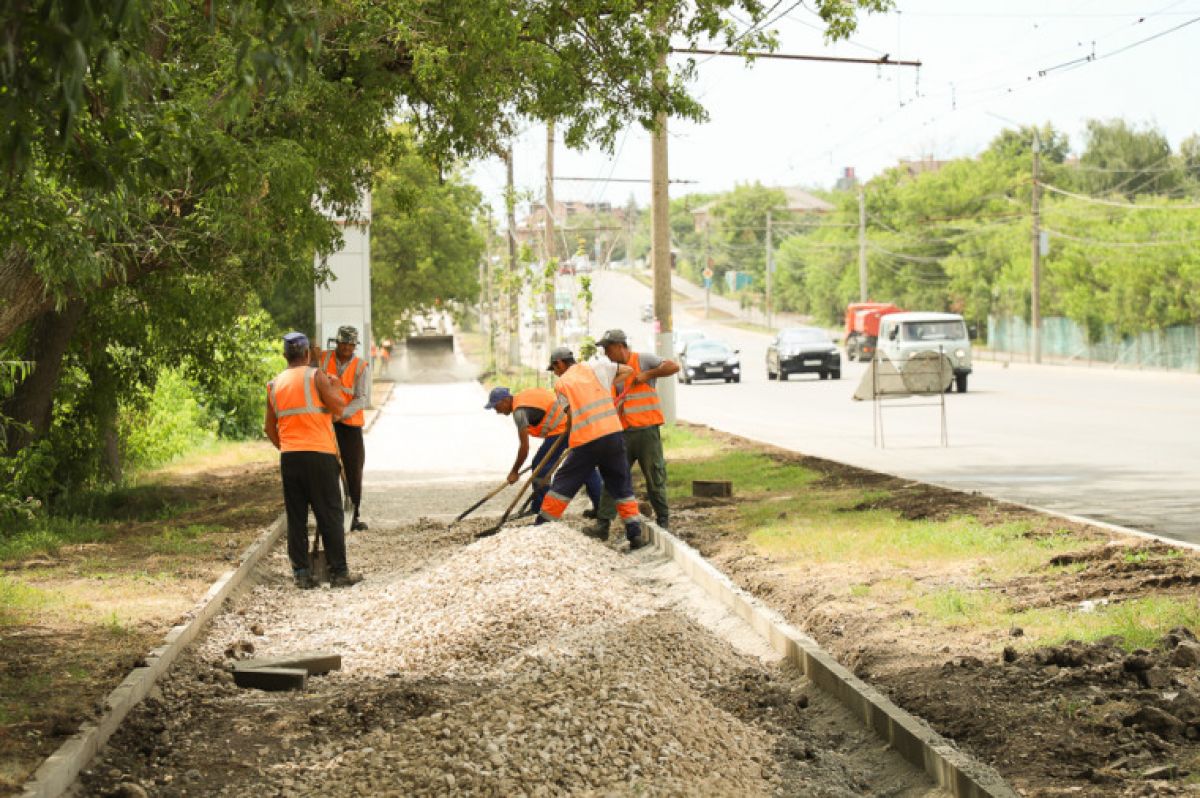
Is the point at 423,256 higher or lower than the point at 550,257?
higher

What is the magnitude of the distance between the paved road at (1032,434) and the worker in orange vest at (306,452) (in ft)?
20.8

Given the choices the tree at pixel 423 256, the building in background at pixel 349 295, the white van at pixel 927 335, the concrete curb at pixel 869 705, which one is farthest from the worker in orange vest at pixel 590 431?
the tree at pixel 423 256

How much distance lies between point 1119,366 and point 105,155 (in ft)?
169

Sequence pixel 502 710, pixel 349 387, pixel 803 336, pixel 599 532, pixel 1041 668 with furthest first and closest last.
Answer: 1. pixel 803 336
2. pixel 599 532
3. pixel 349 387
4. pixel 1041 668
5. pixel 502 710

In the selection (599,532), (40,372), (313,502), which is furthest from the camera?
(40,372)

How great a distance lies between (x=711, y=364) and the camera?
153ft

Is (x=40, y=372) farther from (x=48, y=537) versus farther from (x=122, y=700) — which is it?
(x=122, y=700)

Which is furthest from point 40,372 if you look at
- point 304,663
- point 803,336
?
point 803,336

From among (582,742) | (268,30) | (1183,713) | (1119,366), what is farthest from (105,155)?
(1119,366)

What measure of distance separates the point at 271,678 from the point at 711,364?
38851mm

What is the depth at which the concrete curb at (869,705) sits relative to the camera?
18.5ft

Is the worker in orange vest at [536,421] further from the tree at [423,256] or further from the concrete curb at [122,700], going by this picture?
the tree at [423,256]

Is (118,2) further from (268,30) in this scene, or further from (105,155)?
(105,155)

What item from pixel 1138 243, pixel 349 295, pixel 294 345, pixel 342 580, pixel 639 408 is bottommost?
pixel 342 580
